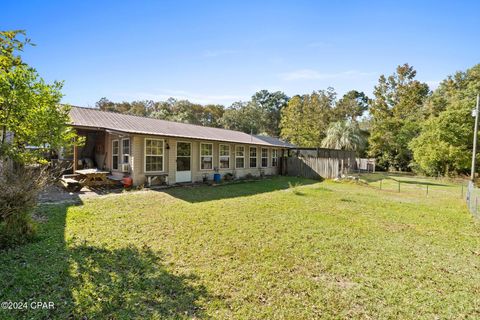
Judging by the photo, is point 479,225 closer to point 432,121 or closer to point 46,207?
point 46,207

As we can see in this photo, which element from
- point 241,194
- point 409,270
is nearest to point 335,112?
point 241,194

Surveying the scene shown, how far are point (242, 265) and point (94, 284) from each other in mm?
2016

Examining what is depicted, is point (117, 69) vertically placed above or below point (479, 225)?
above

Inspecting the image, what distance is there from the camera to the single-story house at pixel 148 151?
33.5 ft

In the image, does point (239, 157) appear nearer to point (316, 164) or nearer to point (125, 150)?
point (316, 164)

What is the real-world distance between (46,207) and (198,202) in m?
4.25

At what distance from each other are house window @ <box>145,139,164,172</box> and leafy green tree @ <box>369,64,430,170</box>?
2445 cm

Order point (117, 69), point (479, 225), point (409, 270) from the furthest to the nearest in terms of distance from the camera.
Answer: point (117, 69) → point (479, 225) → point (409, 270)

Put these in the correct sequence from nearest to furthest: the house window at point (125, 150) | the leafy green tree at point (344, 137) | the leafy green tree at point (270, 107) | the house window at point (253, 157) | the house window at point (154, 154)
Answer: the house window at point (125, 150) < the house window at point (154, 154) < the house window at point (253, 157) < the leafy green tree at point (344, 137) < the leafy green tree at point (270, 107)

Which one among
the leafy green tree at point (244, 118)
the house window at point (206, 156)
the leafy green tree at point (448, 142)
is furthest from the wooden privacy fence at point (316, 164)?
the leafy green tree at point (244, 118)

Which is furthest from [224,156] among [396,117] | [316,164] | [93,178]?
[396,117]

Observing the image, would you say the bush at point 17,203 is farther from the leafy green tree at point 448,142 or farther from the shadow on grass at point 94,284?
the leafy green tree at point 448,142

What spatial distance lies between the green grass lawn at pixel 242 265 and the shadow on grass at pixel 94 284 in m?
0.01

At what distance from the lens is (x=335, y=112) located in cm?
3108
